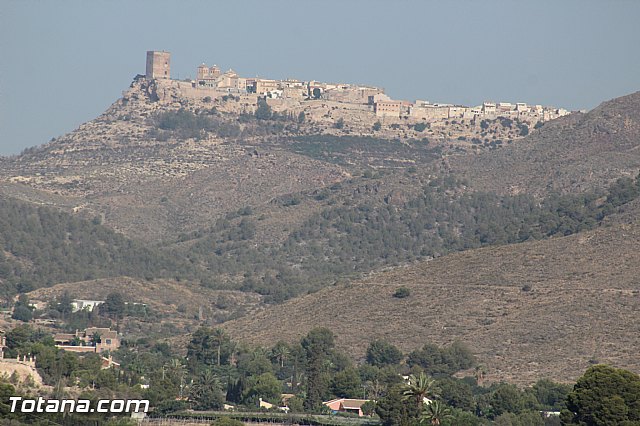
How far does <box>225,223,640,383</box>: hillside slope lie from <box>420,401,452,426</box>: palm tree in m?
18.8

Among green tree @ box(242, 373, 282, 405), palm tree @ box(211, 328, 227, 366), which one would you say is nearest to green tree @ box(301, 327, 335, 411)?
green tree @ box(242, 373, 282, 405)

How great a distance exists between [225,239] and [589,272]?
205ft

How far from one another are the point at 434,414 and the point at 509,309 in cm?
3391

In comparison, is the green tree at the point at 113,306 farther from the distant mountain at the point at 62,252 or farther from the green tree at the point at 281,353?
the green tree at the point at 281,353

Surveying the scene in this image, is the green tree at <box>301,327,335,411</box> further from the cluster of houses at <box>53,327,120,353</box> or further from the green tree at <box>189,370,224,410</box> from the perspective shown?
the cluster of houses at <box>53,327,120,353</box>

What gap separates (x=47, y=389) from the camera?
78250mm

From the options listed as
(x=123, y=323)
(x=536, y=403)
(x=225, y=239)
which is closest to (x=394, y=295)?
(x=123, y=323)

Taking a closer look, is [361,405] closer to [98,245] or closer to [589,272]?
[589,272]

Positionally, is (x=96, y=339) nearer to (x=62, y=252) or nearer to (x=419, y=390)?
(x=62, y=252)

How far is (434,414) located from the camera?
247 feet

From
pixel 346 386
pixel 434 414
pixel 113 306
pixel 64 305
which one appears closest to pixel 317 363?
pixel 346 386

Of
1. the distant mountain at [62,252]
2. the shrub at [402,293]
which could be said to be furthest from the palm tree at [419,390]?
the distant mountain at [62,252]

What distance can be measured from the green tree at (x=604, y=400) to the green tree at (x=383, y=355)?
29405 millimetres

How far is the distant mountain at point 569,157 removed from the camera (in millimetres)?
164000
